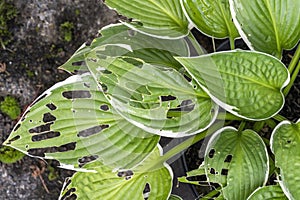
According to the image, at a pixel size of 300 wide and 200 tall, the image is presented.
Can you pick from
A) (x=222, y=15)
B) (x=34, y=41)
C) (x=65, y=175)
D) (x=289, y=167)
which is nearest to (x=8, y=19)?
(x=34, y=41)

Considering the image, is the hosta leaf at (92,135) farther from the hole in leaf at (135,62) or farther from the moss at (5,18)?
the moss at (5,18)

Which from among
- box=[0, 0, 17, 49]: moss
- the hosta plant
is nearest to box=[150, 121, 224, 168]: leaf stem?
the hosta plant

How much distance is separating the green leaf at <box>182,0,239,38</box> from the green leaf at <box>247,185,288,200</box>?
30 centimetres

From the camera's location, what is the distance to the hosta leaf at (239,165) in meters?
0.90

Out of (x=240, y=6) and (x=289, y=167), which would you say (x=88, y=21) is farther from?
(x=289, y=167)

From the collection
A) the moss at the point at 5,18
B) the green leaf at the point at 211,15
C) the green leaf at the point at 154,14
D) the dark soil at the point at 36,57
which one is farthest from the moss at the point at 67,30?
the green leaf at the point at 211,15

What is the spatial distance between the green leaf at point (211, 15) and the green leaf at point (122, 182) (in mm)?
256

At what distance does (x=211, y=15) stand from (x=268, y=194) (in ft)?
1.12

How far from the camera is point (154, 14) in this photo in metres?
1.00

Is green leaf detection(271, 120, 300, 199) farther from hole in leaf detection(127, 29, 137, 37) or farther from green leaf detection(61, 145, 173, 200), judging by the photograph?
hole in leaf detection(127, 29, 137, 37)

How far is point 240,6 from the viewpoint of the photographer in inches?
34.0

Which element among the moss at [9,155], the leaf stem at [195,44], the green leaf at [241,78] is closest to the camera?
the green leaf at [241,78]

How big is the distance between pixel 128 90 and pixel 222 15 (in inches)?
8.9

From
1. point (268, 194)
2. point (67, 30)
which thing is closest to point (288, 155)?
point (268, 194)
